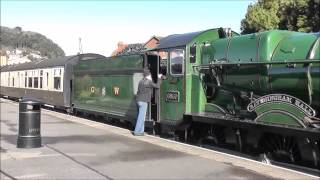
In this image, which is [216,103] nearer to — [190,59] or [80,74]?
[190,59]

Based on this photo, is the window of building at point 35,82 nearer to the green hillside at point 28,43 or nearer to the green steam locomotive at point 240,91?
the green steam locomotive at point 240,91

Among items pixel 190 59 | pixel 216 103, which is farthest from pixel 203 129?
pixel 190 59

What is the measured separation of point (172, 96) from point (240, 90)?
7.78ft

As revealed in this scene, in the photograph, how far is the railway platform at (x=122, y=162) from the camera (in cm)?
811

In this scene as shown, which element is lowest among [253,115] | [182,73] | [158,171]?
[158,171]

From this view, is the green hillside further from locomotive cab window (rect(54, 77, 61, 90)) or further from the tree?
locomotive cab window (rect(54, 77, 61, 90))

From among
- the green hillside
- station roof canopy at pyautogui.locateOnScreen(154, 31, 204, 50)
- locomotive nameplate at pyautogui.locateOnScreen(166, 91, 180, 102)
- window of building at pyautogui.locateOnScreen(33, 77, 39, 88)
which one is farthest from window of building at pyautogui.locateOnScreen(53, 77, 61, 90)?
the green hillside

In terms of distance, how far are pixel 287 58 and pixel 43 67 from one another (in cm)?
2080

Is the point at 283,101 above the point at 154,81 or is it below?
below

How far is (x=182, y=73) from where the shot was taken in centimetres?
1270

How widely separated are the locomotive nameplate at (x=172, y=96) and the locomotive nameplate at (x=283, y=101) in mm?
2692

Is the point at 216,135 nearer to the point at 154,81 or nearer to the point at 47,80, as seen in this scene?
the point at 154,81

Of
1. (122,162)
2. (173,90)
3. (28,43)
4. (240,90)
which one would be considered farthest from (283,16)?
(28,43)

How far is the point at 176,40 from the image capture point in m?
13.3
